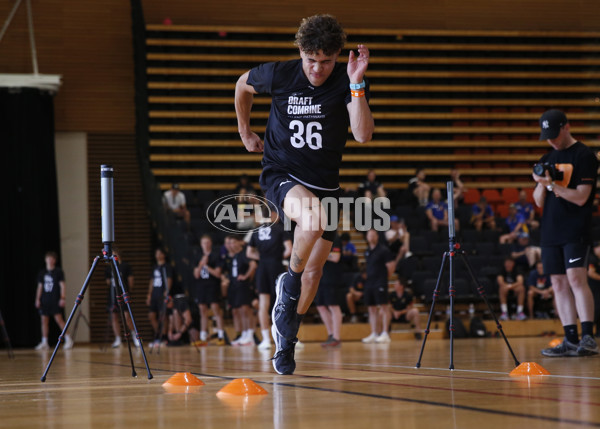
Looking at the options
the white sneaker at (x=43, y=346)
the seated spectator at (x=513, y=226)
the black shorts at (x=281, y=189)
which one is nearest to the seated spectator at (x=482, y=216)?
the seated spectator at (x=513, y=226)

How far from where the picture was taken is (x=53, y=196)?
1652 cm

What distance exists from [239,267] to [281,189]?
806 cm

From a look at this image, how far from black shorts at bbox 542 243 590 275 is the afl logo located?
8030mm

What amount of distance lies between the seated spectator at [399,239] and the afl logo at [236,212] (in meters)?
2.38

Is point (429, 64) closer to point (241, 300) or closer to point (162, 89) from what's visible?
point (162, 89)

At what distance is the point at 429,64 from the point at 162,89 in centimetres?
628

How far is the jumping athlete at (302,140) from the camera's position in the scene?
14.9ft

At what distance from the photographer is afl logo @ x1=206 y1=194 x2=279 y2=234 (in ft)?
48.3

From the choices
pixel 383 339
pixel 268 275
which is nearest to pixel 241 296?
pixel 268 275

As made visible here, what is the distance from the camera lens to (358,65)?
14.3 ft

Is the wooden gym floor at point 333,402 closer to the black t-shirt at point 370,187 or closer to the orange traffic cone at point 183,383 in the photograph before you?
the orange traffic cone at point 183,383

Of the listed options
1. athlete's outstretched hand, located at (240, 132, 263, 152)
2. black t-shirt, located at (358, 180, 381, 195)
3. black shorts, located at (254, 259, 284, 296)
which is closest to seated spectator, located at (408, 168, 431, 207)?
black t-shirt, located at (358, 180, 381, 195)

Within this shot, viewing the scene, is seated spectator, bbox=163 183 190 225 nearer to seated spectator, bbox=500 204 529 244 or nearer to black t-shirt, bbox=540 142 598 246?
seated spectator, bbox=500 204 529 244

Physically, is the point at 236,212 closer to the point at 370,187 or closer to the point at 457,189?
the point at 370,187
